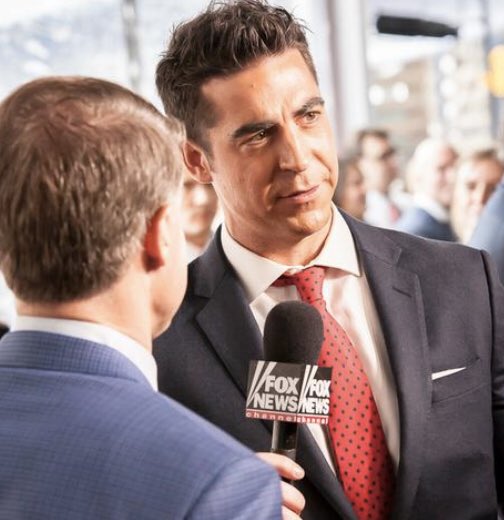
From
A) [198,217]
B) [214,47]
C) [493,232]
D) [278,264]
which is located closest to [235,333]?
[278,264]

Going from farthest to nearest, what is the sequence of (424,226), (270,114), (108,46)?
(108,46), (424,226), (270,114)

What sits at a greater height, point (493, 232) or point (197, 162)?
point (197, 162)

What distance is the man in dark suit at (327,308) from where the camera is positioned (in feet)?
5.68

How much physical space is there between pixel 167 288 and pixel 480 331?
2.65 feet

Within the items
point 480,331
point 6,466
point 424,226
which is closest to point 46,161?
point 6,466

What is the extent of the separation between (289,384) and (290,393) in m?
0.02

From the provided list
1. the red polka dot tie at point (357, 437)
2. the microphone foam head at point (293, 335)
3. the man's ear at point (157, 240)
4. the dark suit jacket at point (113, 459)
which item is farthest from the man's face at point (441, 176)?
the dark suit jacket at point (113, 459)

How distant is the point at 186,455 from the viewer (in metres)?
1.04

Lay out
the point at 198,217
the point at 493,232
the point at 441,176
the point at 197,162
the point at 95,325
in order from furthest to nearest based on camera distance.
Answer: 1. the point at 441,176
2. the point at 198,217
3. the point at 493,232
4. the point at 197,162
5. the point at 95,325

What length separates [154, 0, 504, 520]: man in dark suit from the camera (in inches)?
68.2

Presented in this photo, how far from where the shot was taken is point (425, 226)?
19.2 feet

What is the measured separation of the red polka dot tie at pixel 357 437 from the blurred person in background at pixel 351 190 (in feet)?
12.8

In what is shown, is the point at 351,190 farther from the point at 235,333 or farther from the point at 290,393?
the point at 290,393

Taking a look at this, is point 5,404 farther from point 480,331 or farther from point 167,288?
point 480,331
